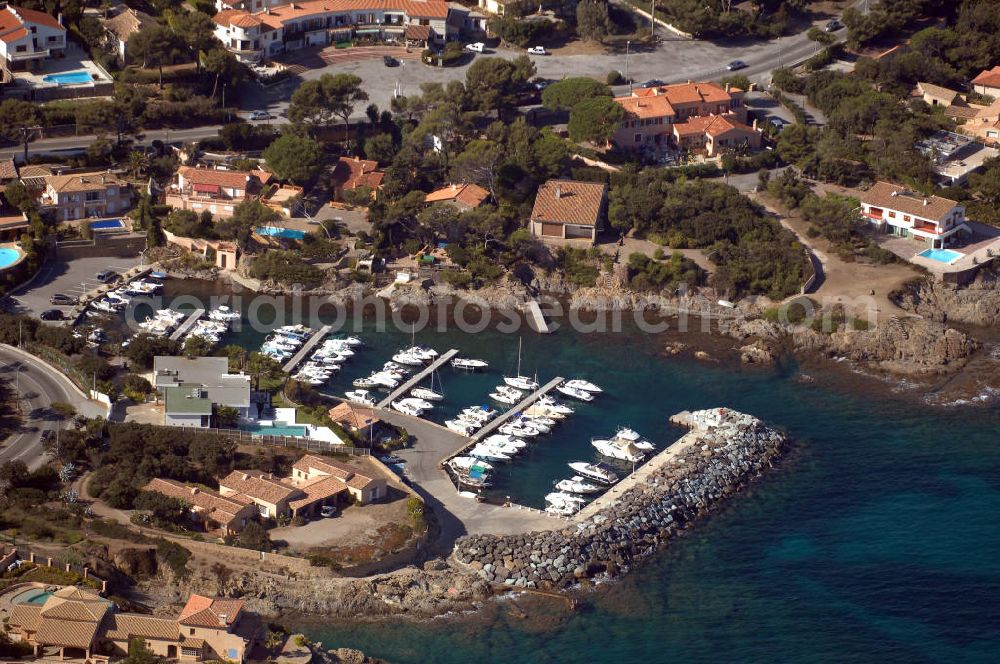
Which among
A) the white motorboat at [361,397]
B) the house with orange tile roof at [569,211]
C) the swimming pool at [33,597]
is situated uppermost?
the house with orange tile roof at [569,211]

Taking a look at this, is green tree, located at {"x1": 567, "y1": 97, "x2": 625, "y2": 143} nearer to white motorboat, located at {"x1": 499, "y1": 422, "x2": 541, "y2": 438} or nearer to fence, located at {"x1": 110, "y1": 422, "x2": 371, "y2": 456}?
white motorboat, located at {"x1": 499, "y1": 422, "x2": 541, "y2": 438}

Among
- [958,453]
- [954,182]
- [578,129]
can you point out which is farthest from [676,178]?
[958,453]

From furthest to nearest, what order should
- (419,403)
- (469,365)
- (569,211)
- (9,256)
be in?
(569,211) → (9,256) → (469,365) → (419,403)

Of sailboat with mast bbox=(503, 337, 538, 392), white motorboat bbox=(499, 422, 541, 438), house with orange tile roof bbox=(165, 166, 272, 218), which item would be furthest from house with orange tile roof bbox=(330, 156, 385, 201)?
white motorboat bbox=(499, 422, 541, 438)

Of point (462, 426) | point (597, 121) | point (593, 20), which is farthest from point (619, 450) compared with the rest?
point (593, 20)

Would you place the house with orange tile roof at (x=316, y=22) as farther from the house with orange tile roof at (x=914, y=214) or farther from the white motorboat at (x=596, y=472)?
the white motorboat at (x=596, y=472)

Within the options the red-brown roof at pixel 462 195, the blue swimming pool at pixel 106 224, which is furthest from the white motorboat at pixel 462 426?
the blue swimming pool at pixel 106 224

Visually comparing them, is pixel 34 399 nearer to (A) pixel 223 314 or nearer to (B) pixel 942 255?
(A) pixel 223 314
